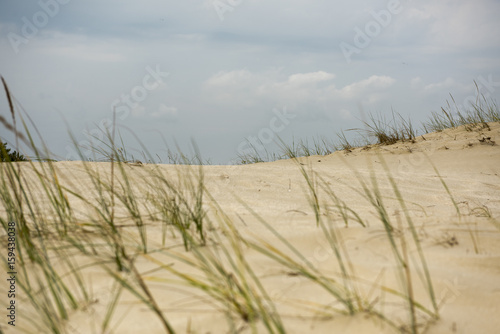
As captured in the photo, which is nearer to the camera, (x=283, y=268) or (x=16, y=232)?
(x=283, y=268)

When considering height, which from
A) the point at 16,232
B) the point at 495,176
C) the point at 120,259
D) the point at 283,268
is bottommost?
the point at 495,176

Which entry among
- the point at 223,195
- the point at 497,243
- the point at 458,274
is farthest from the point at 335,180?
the point at 458,274

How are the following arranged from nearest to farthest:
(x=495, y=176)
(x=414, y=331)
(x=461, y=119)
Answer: (x=414, y=331), (x=495, y=176), (x=461, y=119)

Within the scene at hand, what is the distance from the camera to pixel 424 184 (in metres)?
4.21

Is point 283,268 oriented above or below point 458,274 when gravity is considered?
above

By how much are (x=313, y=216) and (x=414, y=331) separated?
1341 millimetres

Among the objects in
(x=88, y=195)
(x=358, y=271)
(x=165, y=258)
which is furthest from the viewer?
(x=88, y=195)

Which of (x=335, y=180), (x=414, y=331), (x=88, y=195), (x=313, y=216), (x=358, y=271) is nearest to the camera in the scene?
(x=414, y=331)

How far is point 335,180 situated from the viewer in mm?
4086

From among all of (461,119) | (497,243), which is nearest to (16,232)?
(497,243)

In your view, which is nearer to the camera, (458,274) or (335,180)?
(458,274)

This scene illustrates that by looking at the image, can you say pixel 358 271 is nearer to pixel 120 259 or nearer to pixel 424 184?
pixel 120 259

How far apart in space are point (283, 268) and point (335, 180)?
2.62 m

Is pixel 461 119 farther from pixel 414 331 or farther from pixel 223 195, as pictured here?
pixel 414 331
